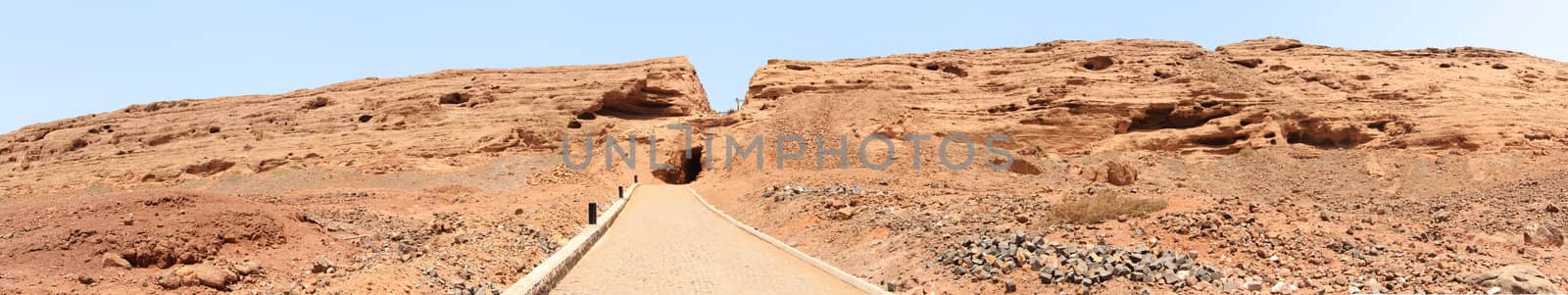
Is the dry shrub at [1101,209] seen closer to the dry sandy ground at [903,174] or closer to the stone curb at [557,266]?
the dry sandy ground at [903,174]

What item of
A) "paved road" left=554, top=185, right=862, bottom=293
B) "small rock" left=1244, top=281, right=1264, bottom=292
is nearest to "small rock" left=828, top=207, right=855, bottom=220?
"paved road" left=554, top=185, right=862, bottom=293

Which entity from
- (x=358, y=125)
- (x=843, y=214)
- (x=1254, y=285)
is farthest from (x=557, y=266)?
(x=358, y=125)

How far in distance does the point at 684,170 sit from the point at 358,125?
14915mm

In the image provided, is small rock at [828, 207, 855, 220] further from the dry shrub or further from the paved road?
the dry shrub

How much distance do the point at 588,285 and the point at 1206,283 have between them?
6569mm

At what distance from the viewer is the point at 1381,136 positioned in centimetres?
2602

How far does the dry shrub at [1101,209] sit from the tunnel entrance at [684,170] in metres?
23.0

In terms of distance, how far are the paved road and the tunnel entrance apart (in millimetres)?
16367

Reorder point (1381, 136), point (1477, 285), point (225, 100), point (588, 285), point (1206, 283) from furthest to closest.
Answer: point (225, 100)
point (1381, 136)
point (588, 285)
point (1206, 283)
point (1477, 285)

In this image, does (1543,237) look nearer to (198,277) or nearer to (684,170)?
(198,277)

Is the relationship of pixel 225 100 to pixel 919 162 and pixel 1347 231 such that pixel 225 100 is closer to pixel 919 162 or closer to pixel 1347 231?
pixel 919 162

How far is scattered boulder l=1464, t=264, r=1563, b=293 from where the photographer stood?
5875 mm

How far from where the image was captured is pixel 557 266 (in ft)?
31.6

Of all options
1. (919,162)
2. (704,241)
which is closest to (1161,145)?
(919,162)
